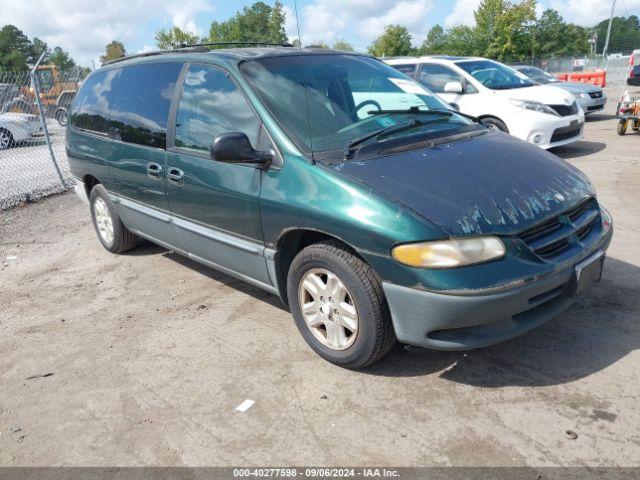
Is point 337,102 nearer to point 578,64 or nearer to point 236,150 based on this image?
point 236,150

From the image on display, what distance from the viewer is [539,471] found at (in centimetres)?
227

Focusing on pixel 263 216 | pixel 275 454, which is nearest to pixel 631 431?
pixel 275 454

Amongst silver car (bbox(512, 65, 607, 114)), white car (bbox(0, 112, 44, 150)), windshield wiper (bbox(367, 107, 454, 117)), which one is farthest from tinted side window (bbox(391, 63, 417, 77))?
white car (bbox(0, 112, 44, 150))

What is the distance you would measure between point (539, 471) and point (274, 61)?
2914mm

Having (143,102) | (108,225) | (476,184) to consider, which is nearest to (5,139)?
(108,225)

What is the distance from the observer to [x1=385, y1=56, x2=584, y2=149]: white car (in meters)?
8.41

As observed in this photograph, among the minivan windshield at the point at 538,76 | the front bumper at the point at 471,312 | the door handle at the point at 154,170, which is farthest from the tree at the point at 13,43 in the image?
the front bumper at the point at 471,312

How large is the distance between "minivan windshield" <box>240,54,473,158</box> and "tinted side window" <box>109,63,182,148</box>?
0.87 m

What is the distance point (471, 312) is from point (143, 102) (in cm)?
314

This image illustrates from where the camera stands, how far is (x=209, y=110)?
3693 millimetres

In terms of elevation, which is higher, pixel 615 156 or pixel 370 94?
pixel 370 94

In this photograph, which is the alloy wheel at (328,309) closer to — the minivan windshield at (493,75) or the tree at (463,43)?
the minivan windshield at (493,75)

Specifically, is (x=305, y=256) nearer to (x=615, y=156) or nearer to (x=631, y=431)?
(x=631, y=431)

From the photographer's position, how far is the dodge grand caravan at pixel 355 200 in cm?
262
